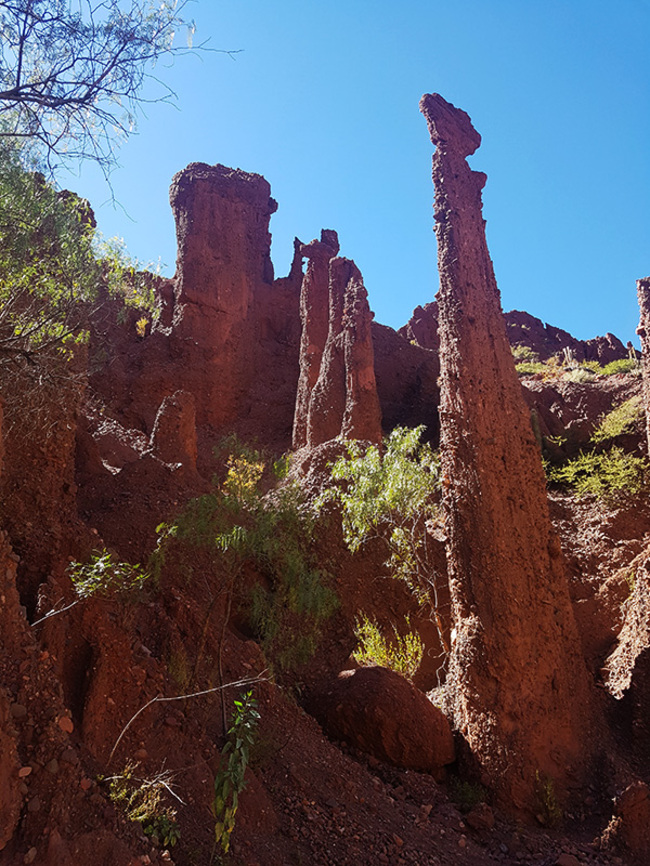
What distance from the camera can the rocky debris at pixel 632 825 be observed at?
8.13m

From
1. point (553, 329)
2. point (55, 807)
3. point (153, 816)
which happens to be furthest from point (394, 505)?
point (553, 329)

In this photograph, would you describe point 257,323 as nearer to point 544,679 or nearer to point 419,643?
point 419,643

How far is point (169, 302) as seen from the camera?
33469mm

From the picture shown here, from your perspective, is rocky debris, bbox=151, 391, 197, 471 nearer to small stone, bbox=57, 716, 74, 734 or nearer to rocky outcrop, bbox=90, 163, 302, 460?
rocky outcrop, bbox=90, 163, 302, 460

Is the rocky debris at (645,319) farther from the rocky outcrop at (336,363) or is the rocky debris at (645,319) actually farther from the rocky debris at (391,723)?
the rocky outcrop at (336,363)

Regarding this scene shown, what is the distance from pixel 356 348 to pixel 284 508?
12.8 m

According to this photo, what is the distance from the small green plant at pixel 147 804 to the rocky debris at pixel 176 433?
38.4ft

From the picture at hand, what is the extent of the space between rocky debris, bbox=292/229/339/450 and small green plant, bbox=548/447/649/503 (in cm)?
1122

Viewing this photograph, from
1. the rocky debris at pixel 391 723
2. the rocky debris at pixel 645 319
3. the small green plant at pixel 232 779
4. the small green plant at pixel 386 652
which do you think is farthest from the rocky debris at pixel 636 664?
the small green plant at pixel 232 779

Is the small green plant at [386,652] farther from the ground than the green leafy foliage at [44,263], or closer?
closer

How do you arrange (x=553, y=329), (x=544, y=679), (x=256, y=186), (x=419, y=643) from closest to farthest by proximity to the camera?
(x=544, y=679), (x=419, y=643), (x=256, y=186), (x=553, y=329)

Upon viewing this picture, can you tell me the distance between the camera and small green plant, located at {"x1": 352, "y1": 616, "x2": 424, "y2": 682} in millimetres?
12570

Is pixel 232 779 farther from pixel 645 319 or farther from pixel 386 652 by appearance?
pixel 645 319

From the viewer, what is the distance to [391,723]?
10.1 metres
